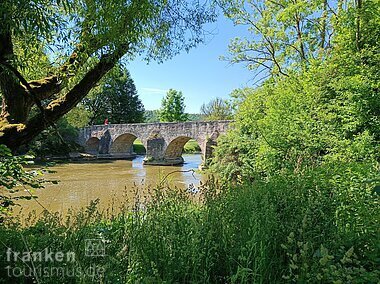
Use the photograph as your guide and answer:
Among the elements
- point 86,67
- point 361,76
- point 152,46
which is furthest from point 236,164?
point 86,67

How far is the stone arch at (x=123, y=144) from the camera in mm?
31898

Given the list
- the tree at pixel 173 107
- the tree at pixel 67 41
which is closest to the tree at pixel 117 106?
the tree at pixel 173 107

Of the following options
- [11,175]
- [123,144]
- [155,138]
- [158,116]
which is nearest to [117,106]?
[158,116]

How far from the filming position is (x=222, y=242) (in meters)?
2.27

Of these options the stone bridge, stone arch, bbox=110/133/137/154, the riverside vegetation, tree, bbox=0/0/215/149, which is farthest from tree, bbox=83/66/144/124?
tree, bbox=0/0/215/149

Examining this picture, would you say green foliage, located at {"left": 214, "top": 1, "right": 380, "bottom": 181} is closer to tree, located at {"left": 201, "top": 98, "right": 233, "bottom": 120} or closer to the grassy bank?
the grassy bank

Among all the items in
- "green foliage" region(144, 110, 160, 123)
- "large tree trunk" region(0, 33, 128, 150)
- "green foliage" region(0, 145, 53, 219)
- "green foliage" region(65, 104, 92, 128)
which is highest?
"green foliage" region(144, 110, 160, 123)

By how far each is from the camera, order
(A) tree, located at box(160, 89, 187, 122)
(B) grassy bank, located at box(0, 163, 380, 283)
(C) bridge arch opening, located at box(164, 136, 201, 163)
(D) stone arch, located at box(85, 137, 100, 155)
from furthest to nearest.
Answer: (A) tree, located at box(160, 89, 187, 122)
(D) stone arch, located at box(85, 137, 100, 155)
(C) bridge arch opening, located at box(164, 136, 201, 163)
(B) grassy bank, located at box(0, 163, 380, 283)

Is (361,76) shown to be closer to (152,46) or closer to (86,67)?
(152,46)

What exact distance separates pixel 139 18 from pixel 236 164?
798 centimetres

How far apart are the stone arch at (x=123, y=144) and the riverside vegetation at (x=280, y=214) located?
24184 millimetres

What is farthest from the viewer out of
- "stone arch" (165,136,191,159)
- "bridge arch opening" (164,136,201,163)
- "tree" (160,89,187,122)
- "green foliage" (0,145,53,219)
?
"tree" (160,89,187,122)

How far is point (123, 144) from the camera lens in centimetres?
3344

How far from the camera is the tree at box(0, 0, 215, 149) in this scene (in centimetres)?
244
